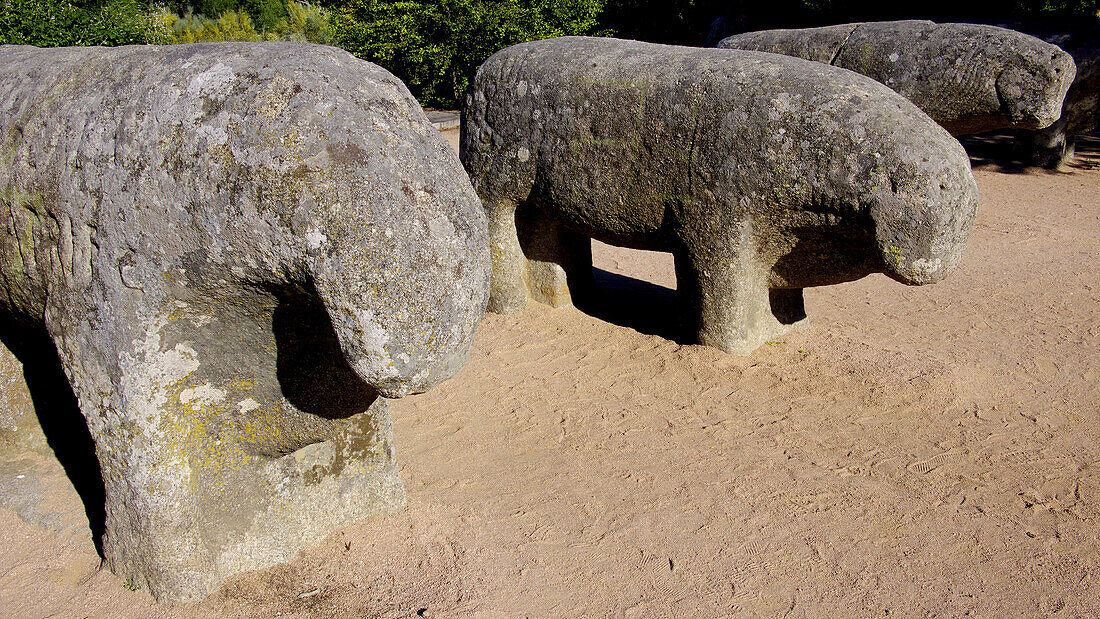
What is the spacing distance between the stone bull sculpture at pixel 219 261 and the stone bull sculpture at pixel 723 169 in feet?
7.43

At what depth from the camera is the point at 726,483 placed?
363 cm

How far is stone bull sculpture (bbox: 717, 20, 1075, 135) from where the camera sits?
5.54 metres

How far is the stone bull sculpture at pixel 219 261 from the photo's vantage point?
215 cm

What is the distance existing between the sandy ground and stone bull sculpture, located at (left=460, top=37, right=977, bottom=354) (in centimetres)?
60

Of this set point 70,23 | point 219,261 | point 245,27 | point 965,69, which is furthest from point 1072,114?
point 245,27

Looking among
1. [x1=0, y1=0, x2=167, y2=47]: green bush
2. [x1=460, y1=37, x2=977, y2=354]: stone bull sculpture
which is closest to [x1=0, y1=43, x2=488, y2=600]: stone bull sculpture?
[x1=460, y1=37, x2=977, y2=354]: stone bull sculpture

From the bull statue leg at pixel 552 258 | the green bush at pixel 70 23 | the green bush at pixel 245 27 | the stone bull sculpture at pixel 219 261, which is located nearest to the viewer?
the stone bull sculpture at pixel 219 261

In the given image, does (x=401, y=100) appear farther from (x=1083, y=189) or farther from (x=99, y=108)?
(x=1083, y=189)

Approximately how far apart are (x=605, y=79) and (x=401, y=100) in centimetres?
249

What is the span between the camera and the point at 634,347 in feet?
16.5

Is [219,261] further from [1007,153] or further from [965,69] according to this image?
[1007,153]

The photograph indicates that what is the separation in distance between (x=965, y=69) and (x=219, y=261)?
5.38 m

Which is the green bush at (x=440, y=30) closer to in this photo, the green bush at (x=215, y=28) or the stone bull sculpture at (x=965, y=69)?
the green bush at (x=215, y=28)

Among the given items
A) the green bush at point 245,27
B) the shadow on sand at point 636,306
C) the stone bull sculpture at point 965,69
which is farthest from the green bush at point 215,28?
the stone bull sculpture at point 965,69
